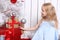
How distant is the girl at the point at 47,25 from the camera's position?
1857 millimetres

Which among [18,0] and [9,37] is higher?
[18,0]

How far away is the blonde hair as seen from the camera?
187 centimetres

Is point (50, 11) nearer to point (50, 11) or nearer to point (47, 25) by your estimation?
point (50, 11)

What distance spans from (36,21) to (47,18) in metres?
0.10

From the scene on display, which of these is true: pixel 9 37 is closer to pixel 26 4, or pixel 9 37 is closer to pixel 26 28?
pixel 26 28

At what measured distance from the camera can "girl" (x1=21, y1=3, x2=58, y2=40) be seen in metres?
1.86

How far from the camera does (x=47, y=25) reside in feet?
6.15

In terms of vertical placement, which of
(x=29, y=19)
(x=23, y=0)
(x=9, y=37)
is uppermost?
(x=23, y=0)

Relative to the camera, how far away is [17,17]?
1.94 metres

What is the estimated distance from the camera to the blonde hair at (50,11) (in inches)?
73.6

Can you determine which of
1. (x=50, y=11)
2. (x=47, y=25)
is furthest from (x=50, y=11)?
(x=47, y=25)

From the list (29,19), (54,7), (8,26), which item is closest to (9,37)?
(8,26)

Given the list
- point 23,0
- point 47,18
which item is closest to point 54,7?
point 47,18

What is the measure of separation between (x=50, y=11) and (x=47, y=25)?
105 millimetres
